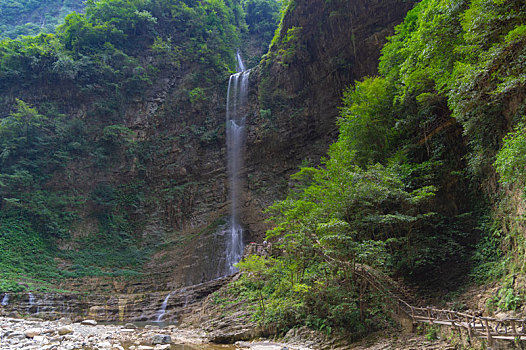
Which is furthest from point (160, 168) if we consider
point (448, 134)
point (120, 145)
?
point (448, 134)

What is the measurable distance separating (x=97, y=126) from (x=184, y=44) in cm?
1237

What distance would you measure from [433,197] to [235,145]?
19.5m

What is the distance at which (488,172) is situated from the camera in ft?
30.4

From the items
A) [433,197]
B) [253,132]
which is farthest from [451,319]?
[253,132]

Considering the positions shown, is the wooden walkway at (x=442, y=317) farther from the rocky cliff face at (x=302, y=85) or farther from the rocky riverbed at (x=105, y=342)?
the rocky cliff face at (x=302, y=85)

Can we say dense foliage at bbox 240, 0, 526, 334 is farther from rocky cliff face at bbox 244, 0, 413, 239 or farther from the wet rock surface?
rocky cliff face at bbox 244, 0, 413, 239

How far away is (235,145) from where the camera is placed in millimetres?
28047

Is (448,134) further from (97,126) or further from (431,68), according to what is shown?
→ (97,126)

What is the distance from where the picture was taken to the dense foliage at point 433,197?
7.73 meters

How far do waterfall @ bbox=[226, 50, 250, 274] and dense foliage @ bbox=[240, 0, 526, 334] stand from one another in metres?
10.8

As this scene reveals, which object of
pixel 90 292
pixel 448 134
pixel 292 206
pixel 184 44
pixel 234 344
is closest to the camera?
pixel 234 344

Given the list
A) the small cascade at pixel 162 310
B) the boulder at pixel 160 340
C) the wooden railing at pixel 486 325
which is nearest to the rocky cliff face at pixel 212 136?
the small cascade at pixel 162 310

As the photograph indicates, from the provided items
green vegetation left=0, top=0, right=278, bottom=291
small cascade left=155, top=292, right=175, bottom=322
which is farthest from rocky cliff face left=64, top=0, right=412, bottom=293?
small cascade left=155, top=292, right=175, bottom=322

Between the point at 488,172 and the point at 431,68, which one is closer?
the point at 488,172
